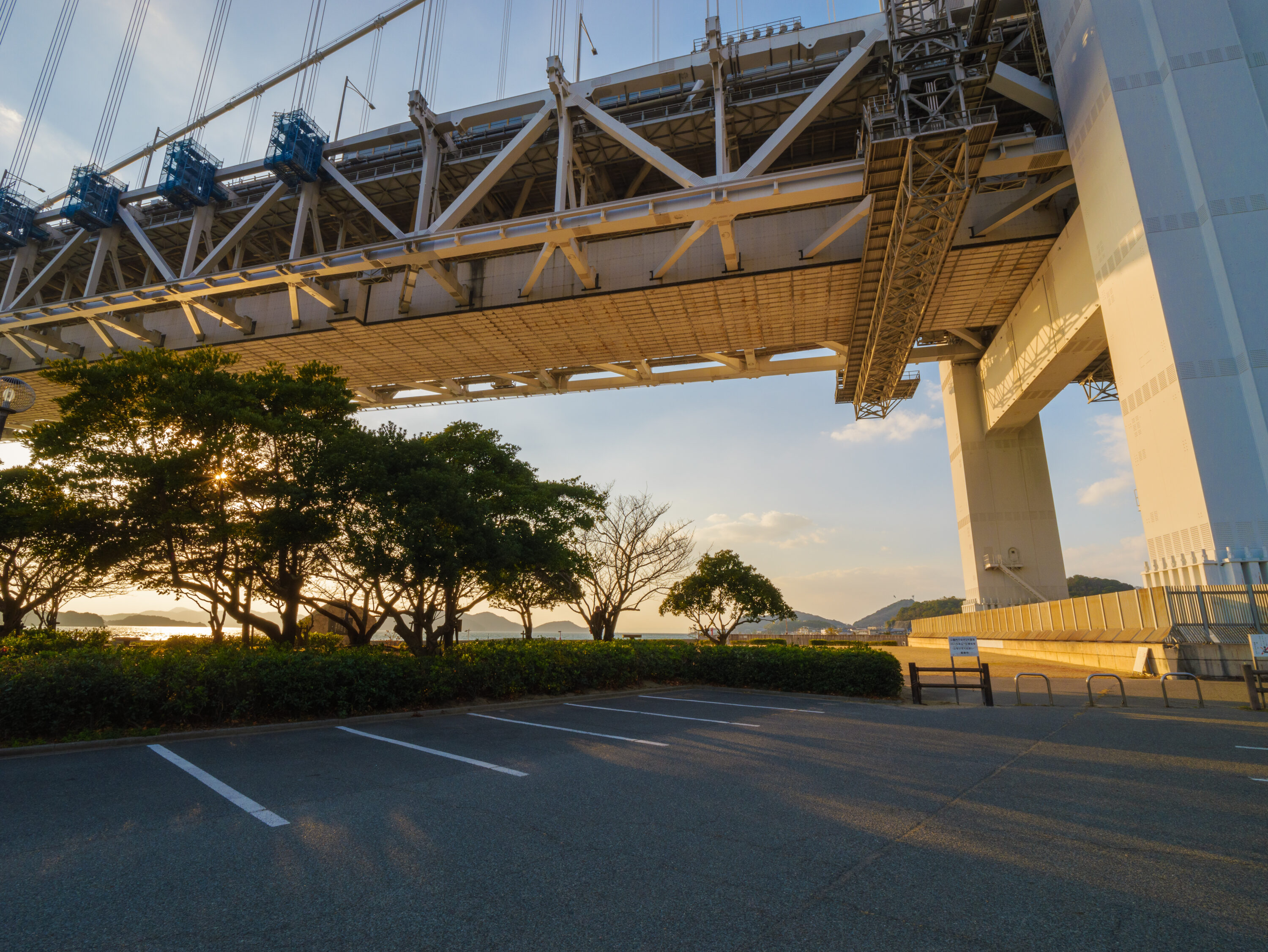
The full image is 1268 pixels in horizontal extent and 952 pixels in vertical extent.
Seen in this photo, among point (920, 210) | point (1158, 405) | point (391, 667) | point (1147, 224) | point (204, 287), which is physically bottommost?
point (391, 667)

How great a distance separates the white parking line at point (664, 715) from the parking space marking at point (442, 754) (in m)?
4.78

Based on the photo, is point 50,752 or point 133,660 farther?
point 133,660

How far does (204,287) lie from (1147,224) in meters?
31.6

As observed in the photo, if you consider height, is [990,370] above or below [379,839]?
above

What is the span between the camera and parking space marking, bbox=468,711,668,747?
9250 millimetres

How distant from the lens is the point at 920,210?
17844 mm

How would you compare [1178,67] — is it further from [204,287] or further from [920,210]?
[204,287]

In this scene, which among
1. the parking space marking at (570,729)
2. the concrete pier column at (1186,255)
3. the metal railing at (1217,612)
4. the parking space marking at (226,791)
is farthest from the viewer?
the concrete pier column at (1186,255)

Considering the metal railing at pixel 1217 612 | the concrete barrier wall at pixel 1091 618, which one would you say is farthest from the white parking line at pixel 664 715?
the concrete barrier wall at pixel 1091 618

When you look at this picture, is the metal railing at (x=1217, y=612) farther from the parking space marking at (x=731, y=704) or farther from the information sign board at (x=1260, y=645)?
the parking space marking at (x=731, y=704)

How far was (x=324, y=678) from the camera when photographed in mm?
11242

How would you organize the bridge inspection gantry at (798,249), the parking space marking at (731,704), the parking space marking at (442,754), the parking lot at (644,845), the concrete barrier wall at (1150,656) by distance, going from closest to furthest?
the parking lot at (644,845), the parking space marking at (442,754), the parking space marking at (731,704), the concrete barrier wall at (1150,656), the bridge inspection gantry at (798,249)

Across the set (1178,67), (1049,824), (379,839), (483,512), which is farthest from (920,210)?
(379,839)

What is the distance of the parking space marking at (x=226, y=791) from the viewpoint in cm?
535
